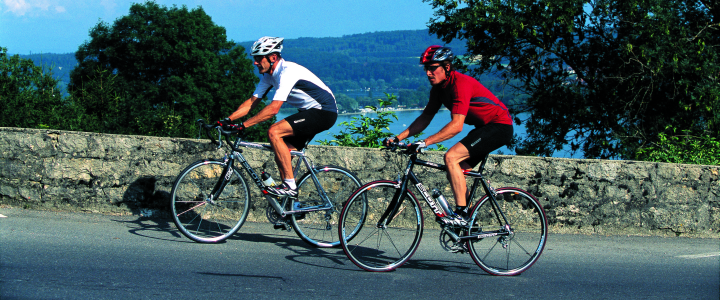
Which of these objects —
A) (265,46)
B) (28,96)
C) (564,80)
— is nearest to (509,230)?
(265,46)

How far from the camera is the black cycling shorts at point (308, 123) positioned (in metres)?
5.11

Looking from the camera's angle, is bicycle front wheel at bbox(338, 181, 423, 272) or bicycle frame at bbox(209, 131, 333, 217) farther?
bicycle frame at bbox(209, 131, 333, 217)

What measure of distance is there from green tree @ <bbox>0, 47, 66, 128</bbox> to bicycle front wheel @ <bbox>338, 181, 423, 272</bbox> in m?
6.03

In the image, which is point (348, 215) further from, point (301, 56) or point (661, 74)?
point (301, 56)

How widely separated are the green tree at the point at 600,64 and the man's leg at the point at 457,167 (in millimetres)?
8770

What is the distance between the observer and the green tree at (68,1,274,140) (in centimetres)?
4625

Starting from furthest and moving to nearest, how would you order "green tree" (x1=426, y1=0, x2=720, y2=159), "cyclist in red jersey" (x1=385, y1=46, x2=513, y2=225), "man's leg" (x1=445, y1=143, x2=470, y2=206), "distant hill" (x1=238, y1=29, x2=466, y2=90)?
1. "distant hill" (x1=238, y1=29, x2=466, y2=90)
2. "green tree" (x1=426, y1=0, x2=720, y2=159)
3. "man's leg" (x1=445, y1=143, x2=470, y2=206)
4. "cyclist in red jersey" (x1=385, y1=46, x2=513, y2=225)

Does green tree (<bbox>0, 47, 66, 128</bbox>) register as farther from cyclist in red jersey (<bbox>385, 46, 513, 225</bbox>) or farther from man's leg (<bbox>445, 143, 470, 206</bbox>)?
man's leg (<bbox>445, 143, 470, 206</bbox>)

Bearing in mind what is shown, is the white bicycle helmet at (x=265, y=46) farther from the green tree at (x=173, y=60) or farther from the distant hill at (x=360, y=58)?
the green tree at (x=173, y=60)

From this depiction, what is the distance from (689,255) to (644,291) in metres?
1.63

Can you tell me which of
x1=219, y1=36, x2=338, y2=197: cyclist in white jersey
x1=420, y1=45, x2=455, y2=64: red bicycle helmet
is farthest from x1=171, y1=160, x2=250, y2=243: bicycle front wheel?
x1=420, y1=45, x2=455, y2=64: red bicycle helmet

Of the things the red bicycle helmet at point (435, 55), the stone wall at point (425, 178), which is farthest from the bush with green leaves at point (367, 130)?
the red bicycle helmet at point (435, 55)

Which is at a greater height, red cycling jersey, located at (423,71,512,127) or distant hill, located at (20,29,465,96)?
distant hill, located at (20,29,465,96)

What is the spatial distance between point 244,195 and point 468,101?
7.91 feet
